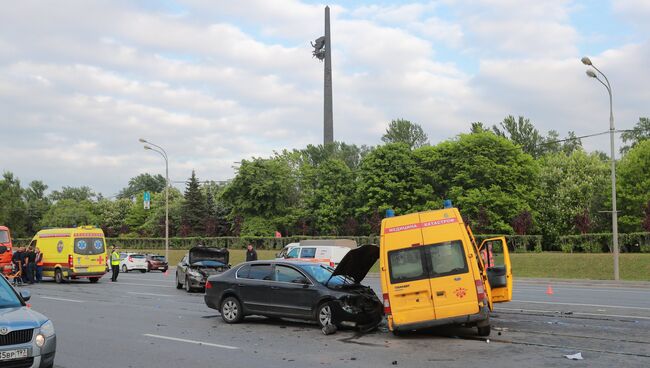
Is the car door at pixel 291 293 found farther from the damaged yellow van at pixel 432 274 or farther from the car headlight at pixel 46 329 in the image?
the car headlight at pixel 46 329

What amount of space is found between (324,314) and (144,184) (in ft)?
511

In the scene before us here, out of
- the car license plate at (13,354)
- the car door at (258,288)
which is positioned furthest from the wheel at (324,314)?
the car license plate at (13,354)

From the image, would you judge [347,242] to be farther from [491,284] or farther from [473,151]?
[473,151]

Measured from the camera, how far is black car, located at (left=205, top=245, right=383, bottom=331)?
12.5m

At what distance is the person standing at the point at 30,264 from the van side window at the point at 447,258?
22.5 m

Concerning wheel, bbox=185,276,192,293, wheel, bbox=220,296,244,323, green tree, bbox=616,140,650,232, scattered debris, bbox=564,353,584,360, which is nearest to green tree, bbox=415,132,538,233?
green tree, bbox=616,140,650,232

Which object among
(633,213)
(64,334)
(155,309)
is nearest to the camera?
(64,334)

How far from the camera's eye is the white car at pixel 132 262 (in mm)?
42562

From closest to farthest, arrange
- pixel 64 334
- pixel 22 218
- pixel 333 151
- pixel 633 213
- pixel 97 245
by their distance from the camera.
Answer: pixel 64 334 < pixel 97 245 < pixel 633 213 < pixel 333 151 < pixel 22 218

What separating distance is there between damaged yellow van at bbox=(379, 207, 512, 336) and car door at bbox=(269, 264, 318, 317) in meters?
2.04

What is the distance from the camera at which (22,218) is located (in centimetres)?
10306

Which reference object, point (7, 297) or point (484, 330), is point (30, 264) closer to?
point (7, 297)

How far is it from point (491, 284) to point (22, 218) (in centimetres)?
10484

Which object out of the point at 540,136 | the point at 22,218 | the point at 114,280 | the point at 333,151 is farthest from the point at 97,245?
the point at 22,218
